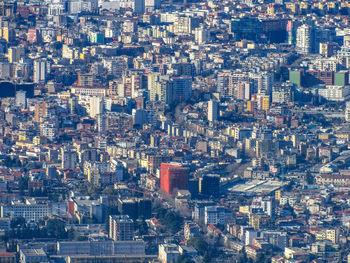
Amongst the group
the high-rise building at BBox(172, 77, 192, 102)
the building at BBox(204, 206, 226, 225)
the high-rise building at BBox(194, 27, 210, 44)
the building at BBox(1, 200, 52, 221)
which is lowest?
the building at BBox(204, 206, 226, 225)

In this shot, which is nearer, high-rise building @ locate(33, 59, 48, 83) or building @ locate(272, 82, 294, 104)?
building @ locate(272, 82, 294, 104)

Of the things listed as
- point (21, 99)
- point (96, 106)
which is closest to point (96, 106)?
point (96, 106)

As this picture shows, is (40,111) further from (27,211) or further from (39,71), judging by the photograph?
(27,211)

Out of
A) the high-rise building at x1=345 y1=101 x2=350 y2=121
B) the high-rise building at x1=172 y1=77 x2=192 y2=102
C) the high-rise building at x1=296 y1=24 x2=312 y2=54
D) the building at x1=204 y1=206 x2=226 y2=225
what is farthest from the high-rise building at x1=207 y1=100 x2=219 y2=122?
the high-rise building at x1=296 y1=24 x2=312 y2=54

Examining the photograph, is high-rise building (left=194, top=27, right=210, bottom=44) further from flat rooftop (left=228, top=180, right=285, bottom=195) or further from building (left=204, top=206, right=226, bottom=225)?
building (left=204, top=206, right=226, bottom=225)

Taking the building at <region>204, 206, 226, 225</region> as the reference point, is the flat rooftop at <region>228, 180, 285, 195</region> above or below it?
below

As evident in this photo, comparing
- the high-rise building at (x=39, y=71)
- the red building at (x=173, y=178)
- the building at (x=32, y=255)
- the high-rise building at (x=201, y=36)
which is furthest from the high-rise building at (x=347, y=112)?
the building at (x=32, y=255)

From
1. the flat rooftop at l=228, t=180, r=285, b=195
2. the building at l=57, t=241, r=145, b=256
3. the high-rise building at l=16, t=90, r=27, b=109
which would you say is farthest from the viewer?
the high-rise building at l=16, t=90, r=27, b=109

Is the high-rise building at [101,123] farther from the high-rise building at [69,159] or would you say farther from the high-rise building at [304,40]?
the high-rise building at [304,40]
